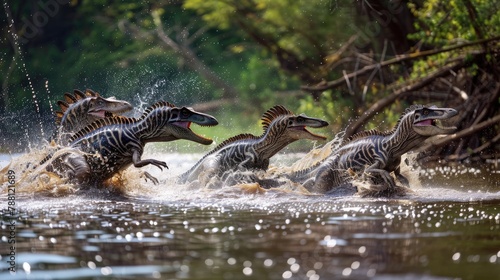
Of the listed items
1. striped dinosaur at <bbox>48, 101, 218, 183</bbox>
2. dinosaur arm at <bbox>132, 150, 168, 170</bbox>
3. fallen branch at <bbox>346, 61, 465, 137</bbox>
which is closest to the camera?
dinosaur arm at <bbox>132, 150, 168, 170</bbox>

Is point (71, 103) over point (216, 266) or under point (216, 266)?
over

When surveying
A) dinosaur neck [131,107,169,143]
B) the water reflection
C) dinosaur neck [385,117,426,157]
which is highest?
dinosaur neck [131,107,169,143]

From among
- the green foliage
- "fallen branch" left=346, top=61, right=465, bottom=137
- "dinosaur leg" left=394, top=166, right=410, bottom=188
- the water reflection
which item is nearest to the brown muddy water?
the water reflection

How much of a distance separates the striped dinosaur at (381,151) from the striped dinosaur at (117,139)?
1221mm

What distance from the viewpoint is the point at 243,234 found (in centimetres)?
704

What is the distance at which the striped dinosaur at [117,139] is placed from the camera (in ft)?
32.9

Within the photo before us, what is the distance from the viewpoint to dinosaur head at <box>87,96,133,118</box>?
11.1 metres

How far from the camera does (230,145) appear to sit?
445 inches

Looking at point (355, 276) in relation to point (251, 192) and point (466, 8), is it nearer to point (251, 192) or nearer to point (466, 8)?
point (251, 192)

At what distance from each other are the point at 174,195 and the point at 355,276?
495cm

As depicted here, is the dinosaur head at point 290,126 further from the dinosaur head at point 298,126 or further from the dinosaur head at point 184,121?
the dinosaur head at point 184,121

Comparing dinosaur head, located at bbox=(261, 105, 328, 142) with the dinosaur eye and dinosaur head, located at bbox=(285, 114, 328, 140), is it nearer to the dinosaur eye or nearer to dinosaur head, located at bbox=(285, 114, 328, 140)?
dinosaur head, located at bbox=(285, 114, 328, 140)

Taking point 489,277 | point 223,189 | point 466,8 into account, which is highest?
→ point 466,8

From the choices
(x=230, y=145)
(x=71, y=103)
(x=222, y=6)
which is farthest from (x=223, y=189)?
(x=222, y=6)
